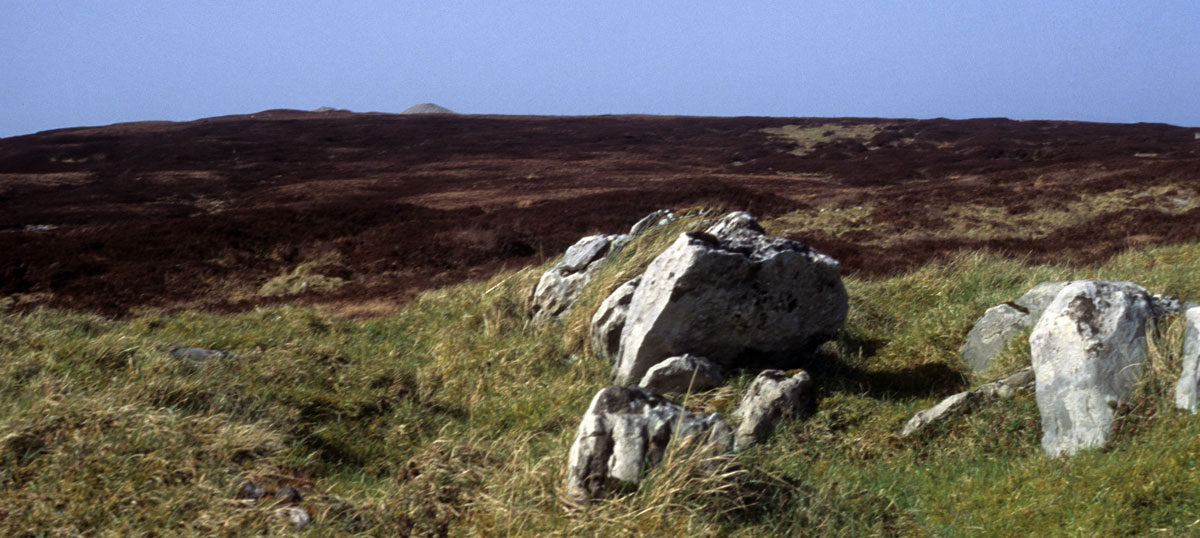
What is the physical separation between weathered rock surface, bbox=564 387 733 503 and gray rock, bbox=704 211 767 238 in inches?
167

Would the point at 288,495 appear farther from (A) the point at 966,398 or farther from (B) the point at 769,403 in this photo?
(A) the point at 966,398

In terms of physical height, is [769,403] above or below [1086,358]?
below

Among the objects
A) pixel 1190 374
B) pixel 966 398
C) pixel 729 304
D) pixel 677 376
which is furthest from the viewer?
pixel 729 304

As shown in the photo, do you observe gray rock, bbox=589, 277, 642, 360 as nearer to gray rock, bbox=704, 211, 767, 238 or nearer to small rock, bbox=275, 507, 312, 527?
gray rock, bbox=704, 211, 767, 238

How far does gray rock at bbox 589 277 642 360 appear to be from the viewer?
7.79m

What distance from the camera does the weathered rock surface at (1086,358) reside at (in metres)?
5.27

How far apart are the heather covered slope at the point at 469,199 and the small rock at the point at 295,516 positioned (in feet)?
27.4

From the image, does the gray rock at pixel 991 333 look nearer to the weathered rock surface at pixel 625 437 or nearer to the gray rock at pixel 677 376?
the gray rock at pixel 677 376

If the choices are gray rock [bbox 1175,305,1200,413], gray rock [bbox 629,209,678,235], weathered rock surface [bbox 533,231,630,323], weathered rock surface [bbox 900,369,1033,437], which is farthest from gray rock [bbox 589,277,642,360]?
gray rock [bbox 1175,305,1200,413]

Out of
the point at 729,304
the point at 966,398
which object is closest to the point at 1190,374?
the point at 966,398

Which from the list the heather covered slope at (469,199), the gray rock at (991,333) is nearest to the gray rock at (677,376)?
the gray rock at (991,333)

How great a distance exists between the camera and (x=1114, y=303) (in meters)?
5.67

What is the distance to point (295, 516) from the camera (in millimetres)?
4188

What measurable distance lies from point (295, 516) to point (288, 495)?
216 mm
